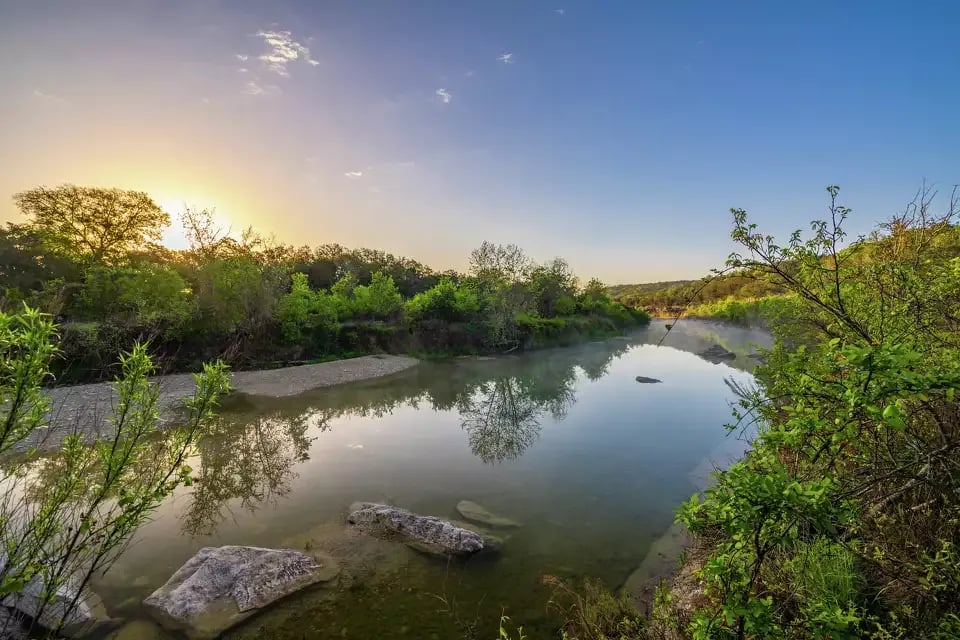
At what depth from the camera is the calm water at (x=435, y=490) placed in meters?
5.99

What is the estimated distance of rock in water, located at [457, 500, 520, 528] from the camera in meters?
8.41

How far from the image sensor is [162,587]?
19.7 ft

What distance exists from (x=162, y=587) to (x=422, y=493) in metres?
5.12

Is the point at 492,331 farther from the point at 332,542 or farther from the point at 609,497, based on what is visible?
the point at 332,542

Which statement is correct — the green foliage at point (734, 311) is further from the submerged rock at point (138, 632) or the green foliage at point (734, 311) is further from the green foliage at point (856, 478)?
the submerged rock at point (138, 632)

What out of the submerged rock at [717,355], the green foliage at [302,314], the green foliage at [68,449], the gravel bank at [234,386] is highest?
the green foliage at [302,314]

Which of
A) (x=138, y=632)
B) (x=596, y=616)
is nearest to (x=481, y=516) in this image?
(x=596, y=616)

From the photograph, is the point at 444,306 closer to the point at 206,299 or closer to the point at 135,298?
the point at 206,299

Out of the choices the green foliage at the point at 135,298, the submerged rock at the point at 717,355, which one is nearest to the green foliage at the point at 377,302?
the green foliage at the point at 135,298

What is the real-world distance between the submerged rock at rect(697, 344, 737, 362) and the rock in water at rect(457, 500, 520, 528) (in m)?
31.4

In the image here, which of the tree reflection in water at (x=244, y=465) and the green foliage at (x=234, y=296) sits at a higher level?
the green foliage at (x=234, y=296)

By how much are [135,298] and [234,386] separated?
1108 cm

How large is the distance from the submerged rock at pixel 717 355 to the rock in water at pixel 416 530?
108 ft

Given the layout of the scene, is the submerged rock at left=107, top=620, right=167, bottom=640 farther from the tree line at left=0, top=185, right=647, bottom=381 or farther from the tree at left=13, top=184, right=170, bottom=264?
the tree at left=13, top=184, right=170, bottom=264
